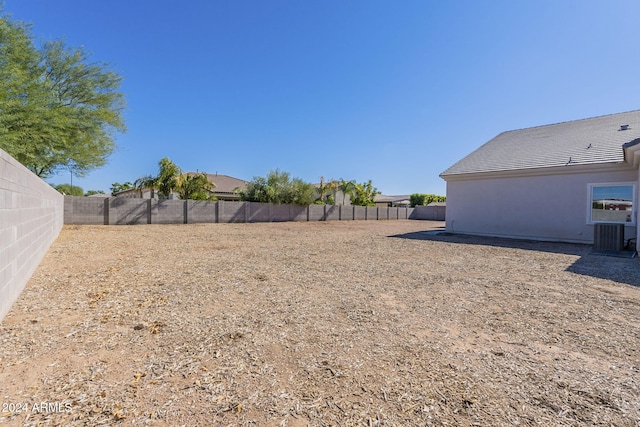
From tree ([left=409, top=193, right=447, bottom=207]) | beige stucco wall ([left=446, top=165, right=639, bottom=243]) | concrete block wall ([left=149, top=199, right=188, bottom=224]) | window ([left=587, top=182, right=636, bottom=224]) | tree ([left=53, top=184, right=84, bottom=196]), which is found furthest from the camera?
tree ([left=409, top=193, right=447, bottom=207])

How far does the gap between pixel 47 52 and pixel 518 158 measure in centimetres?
1986

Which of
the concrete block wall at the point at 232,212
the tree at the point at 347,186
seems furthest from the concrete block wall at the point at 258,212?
the tree at the point at 347,186

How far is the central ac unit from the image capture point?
322 inches

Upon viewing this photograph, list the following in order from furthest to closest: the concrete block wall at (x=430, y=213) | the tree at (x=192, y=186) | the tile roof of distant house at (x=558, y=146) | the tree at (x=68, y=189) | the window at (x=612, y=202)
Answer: the tree at (x=68, y=189), the concrete block wall at (x=430, y=213), the tree at (x=192, y=186), the tile roof of distant house at (x=558, y=146), the window at (x=612, y=202)

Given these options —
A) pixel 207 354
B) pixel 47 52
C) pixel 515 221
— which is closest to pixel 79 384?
pixel 207 354

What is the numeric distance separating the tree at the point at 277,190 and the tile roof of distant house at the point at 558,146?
12097mm

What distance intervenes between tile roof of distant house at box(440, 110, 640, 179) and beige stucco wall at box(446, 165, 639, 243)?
1.71ft

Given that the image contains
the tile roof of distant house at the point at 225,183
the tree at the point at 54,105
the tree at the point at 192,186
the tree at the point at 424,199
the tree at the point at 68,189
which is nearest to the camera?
the tree at the point at 54,105

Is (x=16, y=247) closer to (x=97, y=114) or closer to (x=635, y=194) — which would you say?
(x=97, y=114)

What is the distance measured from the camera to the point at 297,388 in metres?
1.98

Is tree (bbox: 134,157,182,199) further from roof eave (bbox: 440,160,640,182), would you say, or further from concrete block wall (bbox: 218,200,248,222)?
roof eave (bbox: 440,160,640,182)

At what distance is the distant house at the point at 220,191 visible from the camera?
2730 cm

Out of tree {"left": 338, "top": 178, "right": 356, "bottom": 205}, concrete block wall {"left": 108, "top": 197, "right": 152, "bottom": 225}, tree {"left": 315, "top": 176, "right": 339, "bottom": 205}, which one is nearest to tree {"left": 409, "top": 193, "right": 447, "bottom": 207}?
tree {"left": 338, "top": 178, "right": 356, "bottom": 205}

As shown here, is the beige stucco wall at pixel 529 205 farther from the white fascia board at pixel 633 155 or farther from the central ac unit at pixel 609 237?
the central ac unit at pixel 609 237
